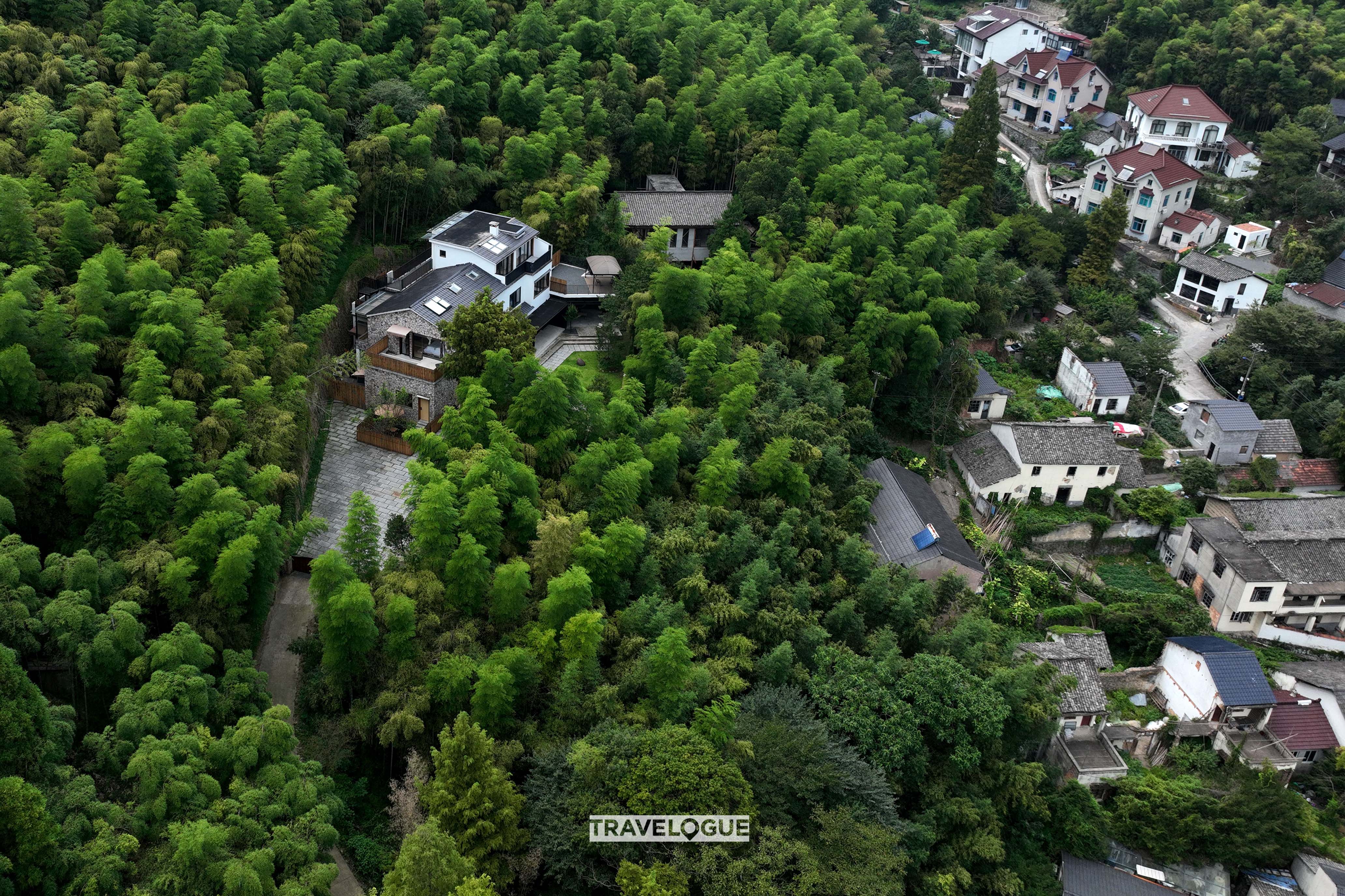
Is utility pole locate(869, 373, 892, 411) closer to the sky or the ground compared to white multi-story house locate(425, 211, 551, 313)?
closer to the ground

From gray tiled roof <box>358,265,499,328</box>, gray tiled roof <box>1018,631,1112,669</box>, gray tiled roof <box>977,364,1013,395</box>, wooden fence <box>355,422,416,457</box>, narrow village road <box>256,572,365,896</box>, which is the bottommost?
gray tiled roof <box>1018,631,1112,669</box>

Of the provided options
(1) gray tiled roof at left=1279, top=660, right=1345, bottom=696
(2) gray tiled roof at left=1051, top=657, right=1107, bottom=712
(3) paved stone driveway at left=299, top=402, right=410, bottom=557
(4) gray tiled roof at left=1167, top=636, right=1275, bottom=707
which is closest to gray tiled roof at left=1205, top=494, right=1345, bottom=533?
(1) gray tiled roof at left=1279, top=660, right=1345, bottom=696

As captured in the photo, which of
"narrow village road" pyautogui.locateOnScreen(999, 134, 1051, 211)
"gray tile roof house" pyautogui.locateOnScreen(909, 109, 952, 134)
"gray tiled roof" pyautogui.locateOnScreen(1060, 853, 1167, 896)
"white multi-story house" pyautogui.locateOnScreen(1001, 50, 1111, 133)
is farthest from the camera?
"white multi-story house" pyautogui.locateOnScreen(1001, 50, 1111, 133)

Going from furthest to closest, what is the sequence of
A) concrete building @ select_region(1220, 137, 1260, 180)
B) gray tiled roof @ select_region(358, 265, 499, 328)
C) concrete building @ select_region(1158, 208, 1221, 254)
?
1. concrete building @ select_region(1220, 137, 1260, 180)
2. concrete building @ select_region(1158, 208, 1221, 254)
3. gray tiled roof @ select_region(358, 265, 499, 328)

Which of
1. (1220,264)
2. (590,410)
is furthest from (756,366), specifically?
(1220,264)

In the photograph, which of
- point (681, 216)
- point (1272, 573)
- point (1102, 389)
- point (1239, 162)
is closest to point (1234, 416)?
point (1102, 389)

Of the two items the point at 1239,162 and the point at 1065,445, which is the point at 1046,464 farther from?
the point at 1239,162

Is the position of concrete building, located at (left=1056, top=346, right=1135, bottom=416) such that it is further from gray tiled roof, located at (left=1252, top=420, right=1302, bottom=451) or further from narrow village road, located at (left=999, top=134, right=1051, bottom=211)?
narrow village road, located at (left=999, top=134, right=1051, bottom=211)
